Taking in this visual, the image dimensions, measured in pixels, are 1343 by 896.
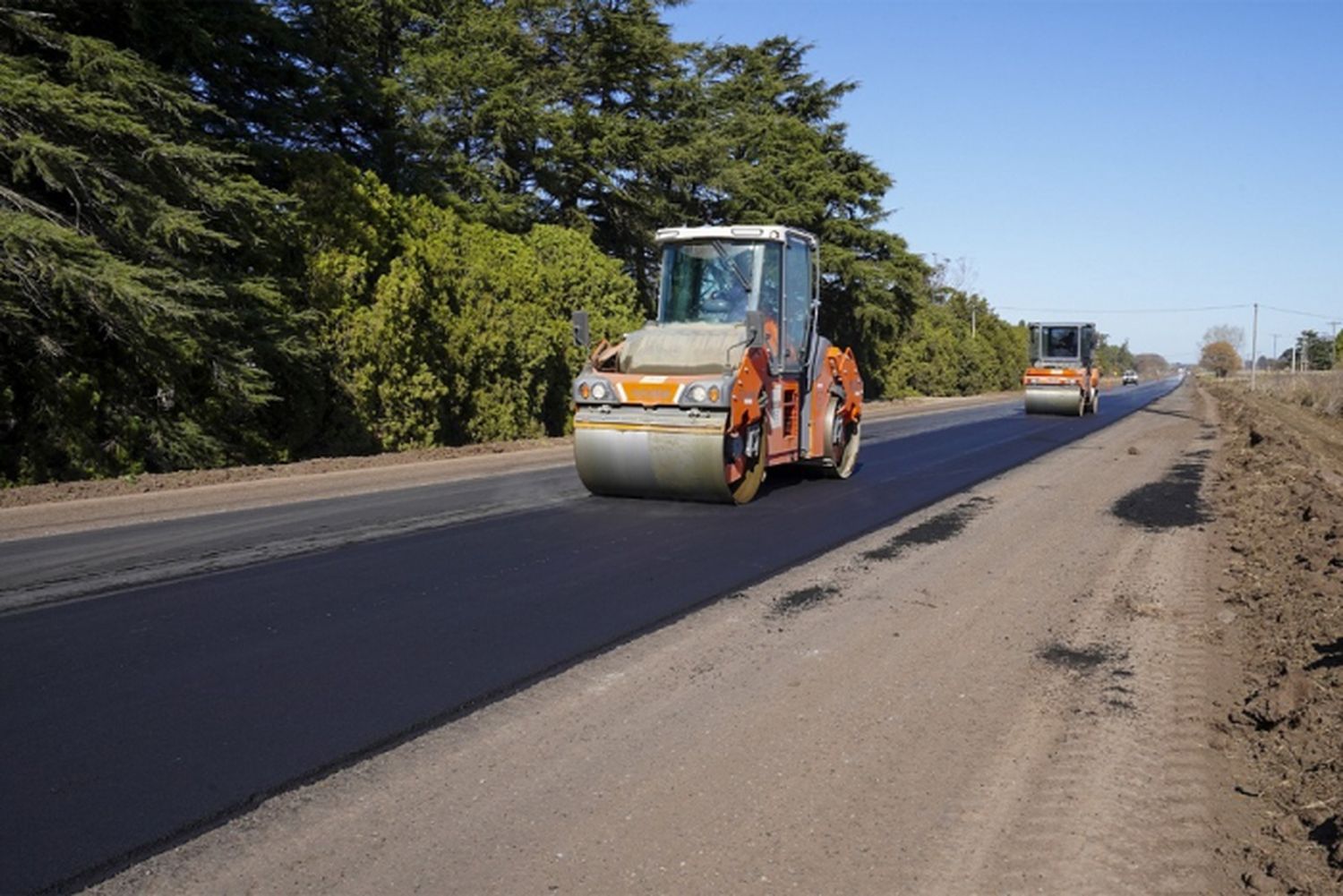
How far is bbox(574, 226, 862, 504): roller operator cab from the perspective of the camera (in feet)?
34.0

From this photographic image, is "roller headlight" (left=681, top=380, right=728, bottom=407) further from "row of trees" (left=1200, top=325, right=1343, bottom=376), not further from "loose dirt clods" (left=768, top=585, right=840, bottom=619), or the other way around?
"row of trees" (left=1200, top=325, right=1343, bottom=376)

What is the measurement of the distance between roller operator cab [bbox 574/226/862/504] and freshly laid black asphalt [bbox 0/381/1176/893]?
0.75 meters

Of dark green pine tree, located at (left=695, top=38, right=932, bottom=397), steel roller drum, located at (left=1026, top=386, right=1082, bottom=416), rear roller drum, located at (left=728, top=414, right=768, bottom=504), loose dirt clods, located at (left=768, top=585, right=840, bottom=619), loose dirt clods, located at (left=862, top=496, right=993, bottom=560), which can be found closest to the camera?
loose dirt clods, located at (left=768, top=585, right=840, bottom=619)

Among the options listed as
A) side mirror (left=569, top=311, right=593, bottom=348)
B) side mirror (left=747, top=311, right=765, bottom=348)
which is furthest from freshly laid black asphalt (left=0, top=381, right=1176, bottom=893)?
side mirror (left=569, top=311, right=593, bottom=348)

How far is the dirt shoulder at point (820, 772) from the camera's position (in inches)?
128

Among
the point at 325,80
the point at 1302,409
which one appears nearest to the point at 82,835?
the point at 325,80

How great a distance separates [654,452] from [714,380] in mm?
999

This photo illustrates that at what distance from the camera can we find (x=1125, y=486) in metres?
13.0

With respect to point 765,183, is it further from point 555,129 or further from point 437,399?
point 437,399

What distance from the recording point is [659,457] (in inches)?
413

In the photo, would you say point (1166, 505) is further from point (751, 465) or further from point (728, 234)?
point (728, 234)

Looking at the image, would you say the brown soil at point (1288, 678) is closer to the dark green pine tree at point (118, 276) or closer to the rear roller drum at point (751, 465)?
the rear roller drum at point (751, 465)

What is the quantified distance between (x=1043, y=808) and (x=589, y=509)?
23.6 ft

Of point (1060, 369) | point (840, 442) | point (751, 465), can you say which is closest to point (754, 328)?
point (751, 465)
